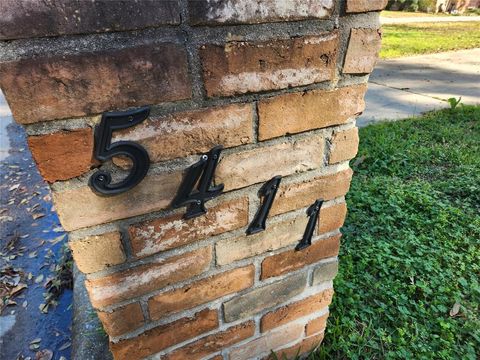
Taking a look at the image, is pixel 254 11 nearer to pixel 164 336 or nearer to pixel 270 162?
pixel 270 162

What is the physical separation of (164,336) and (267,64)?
0.74 meters

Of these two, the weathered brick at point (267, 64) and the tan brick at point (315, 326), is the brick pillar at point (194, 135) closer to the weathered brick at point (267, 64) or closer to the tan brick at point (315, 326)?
the weathered brick at point (267, 64)

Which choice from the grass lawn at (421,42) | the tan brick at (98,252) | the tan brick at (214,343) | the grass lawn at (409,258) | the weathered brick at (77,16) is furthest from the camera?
the grass lawn at (421,42)

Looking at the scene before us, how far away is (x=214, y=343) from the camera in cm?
107

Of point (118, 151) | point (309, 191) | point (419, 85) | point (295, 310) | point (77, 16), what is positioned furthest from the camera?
point (419, 85)

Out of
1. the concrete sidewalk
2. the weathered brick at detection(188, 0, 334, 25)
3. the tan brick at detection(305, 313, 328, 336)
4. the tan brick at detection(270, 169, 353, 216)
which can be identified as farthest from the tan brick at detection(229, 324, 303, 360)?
the concrete sidewalk

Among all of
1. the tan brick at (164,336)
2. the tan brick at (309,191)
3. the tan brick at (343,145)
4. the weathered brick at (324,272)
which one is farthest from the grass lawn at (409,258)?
the tan brick at (343,145)

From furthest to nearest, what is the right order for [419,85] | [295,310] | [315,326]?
[419,85] → [315,326] → [295,310]

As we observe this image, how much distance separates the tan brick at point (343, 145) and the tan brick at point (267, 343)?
2.05ft

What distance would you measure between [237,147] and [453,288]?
1553 mm

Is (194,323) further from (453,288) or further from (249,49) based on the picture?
(453,288)

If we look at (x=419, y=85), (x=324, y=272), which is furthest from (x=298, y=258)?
(x=419, y=85)

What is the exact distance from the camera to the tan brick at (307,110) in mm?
786

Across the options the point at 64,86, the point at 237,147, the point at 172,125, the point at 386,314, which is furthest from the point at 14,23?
the point at 386,314
